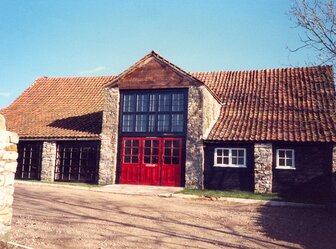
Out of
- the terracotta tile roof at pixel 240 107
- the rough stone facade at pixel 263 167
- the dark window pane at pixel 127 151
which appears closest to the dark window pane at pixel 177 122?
the terracotta tile roof at pixel 240 107

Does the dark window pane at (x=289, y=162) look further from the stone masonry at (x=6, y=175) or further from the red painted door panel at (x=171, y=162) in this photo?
the stone masonry at (x=6, y=175)

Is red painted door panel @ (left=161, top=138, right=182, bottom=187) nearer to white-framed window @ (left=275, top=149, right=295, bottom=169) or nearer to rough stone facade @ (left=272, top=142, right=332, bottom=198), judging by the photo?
rough stone facade @ (left=272, top=142, right=332, bottom=198)

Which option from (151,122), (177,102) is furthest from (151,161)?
(177,102)

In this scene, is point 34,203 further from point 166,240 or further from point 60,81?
point 60,81

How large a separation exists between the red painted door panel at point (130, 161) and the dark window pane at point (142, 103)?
165cm

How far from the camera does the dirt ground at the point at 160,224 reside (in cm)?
683

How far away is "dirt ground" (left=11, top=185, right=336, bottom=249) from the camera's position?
22.4ft

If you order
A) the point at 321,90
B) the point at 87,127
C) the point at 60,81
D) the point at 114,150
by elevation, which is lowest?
the point at 114,150

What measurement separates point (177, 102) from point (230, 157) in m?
3.95

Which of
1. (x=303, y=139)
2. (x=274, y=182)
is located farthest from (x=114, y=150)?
(x=303, y=139)

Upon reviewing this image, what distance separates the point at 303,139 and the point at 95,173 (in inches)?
424

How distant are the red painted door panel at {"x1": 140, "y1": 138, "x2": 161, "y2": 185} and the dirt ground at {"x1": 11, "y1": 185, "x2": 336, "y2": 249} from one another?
386 cm

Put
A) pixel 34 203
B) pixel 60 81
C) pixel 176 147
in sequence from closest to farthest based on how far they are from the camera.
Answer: pixel 34 203
pixel 176 147
pixel 60 81

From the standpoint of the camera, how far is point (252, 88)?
19844 millimetres
